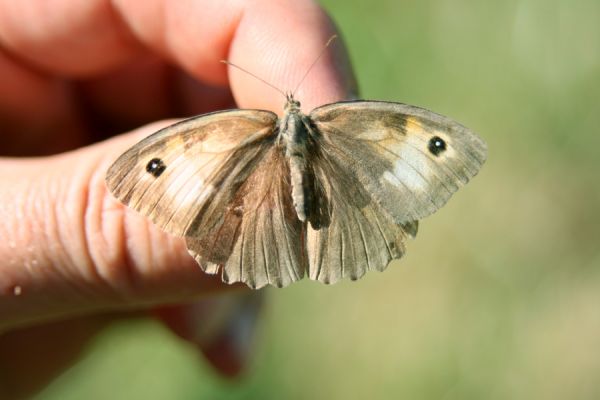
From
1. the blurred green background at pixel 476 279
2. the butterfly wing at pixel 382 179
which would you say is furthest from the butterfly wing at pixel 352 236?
the blurred green background at pixel 476 279

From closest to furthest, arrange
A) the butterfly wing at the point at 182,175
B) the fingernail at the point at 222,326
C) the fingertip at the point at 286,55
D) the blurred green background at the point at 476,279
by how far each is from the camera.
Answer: the butterfly wing at the point at 182,175, the fingertip at the point at 286,55, the fingernail at the point at 222,326, the blurred green background at the point at 476,279

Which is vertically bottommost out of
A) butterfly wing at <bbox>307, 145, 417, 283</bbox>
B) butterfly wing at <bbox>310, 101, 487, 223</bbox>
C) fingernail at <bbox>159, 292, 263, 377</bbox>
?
fingernail at <bbox>159, 292, 263, 377</bbox>

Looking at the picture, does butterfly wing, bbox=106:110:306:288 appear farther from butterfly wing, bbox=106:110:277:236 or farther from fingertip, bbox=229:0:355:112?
fingertip, bbox=229:0:355:112

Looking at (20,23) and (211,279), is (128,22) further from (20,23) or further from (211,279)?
(211,279)

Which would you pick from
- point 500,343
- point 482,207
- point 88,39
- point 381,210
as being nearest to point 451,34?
point 482,207

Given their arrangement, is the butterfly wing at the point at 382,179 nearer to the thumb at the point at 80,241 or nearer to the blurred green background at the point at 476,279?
the thumb at the point at 80,241

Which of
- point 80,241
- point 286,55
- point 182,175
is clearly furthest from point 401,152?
point 80,241

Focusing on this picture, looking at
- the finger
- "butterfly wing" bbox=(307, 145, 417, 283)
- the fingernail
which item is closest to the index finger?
"butterfly wing" bbox=(307, 145, 417, 283)
